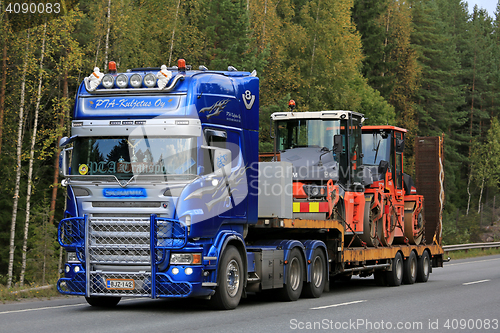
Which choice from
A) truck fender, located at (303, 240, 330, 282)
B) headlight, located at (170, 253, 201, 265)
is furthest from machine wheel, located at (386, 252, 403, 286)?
headlight, located at (170, 253, 201, 265)

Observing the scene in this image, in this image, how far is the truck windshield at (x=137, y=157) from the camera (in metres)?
11.4

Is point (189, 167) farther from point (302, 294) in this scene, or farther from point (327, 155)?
point (327, 155)

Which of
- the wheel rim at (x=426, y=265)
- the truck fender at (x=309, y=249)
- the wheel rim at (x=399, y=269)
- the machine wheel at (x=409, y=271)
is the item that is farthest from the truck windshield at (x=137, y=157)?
the wheel rim at (x=426, y=265)

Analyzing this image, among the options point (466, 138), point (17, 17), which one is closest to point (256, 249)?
point (17, 17)

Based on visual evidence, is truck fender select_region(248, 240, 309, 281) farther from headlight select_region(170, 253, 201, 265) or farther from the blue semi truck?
headlight select_region(170, 253, 201, 265)

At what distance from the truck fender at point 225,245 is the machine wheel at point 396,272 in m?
8.13

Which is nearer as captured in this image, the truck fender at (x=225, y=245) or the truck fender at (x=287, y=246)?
the truck fender at (x=225, y=245)

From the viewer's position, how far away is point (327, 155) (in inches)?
674

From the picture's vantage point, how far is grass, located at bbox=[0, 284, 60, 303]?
14062 mm

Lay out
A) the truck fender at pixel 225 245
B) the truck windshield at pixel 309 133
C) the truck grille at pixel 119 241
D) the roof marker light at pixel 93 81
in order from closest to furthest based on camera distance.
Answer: the truck grille at pixel 119 241 → the truck fender at pixel 225 245 → the roof marker light at pixel 93 81 → the truck windshield at pixel 309 133

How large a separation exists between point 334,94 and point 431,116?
34.5m

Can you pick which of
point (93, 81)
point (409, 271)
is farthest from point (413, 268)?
point (93, 81)

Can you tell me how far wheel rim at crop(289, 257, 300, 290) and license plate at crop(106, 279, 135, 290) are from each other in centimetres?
407

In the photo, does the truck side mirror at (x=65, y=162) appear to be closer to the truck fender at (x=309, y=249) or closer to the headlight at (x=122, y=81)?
the headlight at (x=122, y=81)
